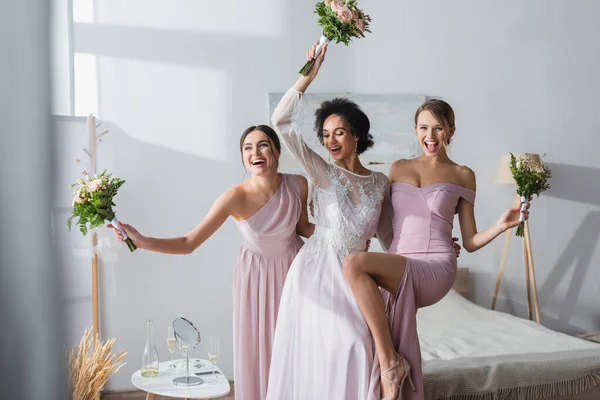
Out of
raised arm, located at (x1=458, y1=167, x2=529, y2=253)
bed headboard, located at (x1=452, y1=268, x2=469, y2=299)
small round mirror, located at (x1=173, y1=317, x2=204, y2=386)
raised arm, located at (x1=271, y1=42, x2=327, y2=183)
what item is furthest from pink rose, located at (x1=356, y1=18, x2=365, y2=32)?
bed headboard, located at (x1=452, y1=268, x2=469, y2=299)

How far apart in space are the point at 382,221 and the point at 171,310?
7.83ft

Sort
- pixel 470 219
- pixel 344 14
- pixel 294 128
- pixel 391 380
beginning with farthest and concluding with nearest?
pixel 470 219
pixel 294 128
pixel 344 14
pixel 391 380

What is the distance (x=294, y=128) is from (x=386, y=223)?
0.61m

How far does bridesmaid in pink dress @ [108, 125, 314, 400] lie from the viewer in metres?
2.52

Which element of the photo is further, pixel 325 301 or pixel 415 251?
pixel 415 251

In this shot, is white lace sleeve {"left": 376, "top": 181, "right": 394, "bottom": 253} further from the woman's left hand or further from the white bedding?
the white bedding

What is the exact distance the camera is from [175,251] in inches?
95.3

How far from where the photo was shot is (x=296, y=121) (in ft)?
7.66

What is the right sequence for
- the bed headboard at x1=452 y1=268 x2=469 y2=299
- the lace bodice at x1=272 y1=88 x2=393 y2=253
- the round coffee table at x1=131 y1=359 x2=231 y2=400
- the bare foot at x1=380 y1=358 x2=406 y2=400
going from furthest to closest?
the bed headboard at x1=452 y1=268 x2=469 y2=299 < the round coffee table at x1=131 y1=359 x2=231 y2=400 < the lace bodice at x1=272 y1=88 x2=393 y2=253 < the bare foot at x1=380 y1=358 x2=406 y2=400

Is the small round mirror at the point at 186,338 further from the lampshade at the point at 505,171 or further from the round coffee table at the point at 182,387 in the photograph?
the lampshade at the point at 505,171

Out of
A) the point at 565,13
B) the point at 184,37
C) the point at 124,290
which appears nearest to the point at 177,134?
the point at 184,37

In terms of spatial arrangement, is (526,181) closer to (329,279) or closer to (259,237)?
(329,279)

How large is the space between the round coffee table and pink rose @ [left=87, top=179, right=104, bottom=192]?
106 centimetres

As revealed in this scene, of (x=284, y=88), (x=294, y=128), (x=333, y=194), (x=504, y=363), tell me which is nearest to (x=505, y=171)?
(x=284, y=88)
